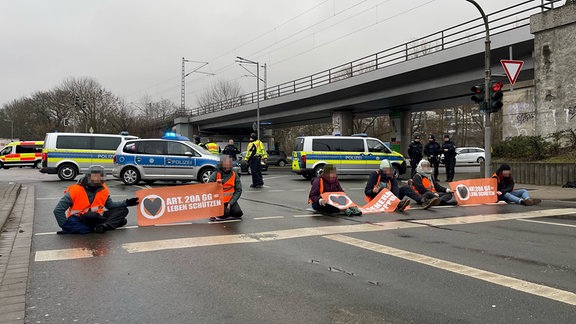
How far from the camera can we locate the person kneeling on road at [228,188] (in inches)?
375

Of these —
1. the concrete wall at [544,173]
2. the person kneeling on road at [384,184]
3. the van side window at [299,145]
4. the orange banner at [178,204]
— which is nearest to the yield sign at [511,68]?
the concrete wall at [544,173]

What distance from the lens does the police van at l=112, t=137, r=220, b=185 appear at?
17.5 m

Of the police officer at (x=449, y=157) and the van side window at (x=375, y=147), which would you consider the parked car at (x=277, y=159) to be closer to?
the van side window at (x=375, y=147)

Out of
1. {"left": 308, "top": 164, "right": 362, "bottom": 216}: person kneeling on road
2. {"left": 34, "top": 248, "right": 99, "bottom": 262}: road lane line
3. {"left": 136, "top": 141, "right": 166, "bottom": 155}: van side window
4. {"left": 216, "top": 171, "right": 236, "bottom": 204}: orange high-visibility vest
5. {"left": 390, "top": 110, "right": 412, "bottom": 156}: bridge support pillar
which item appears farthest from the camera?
{"left": 390, "top": 110, "right": 412, "bottom": 156}: bridge support pillar

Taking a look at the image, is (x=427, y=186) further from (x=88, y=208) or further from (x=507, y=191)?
(x=88, y=208)

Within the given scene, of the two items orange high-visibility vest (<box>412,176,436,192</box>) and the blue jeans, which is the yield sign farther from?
orange high-visibility vest (<box>412,176,436,192</box>)

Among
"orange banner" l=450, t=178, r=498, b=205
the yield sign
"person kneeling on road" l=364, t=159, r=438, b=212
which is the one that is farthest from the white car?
"person kneeling on road" l=364, t=159, r=438, b=212

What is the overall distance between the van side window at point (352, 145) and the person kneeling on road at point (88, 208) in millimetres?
14029

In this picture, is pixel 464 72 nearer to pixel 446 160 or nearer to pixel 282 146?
pixel 446 160

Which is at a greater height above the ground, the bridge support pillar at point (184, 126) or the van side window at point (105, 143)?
the bridge support pillar at point (184, 126)

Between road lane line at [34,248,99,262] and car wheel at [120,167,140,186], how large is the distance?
11.2 metres

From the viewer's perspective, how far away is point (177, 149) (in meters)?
17.8

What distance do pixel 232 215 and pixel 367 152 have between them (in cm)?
1267

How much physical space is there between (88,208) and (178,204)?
177 centimetres
